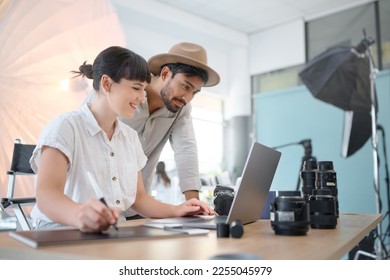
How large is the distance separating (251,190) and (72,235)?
41cm

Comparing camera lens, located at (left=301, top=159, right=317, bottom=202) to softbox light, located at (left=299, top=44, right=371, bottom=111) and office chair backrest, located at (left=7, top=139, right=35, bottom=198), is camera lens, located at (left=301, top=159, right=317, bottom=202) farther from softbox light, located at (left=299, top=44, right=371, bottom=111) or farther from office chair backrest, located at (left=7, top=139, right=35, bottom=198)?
softbox light, located at (left=299, top=44, right=371, bottom=111)

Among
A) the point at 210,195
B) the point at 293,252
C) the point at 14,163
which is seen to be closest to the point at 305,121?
the point at 210,195

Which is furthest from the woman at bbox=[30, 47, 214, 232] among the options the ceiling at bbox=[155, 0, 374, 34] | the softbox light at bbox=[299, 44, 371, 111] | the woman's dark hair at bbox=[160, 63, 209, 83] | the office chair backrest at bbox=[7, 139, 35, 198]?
the ceiling at bbox=[155, 0, 374, 34]

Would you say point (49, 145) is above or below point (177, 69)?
below

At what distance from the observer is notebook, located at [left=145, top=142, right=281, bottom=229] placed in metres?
0.78

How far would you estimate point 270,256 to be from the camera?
20.2 inches

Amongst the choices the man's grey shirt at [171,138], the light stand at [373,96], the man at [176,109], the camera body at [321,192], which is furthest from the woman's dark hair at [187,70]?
the light stand at [373,96]

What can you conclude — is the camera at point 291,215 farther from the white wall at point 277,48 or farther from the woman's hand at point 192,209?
the white wall at point 277,48

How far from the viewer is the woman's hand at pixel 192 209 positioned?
1054 mm

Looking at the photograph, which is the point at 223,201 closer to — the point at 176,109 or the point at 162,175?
the point at 176,109

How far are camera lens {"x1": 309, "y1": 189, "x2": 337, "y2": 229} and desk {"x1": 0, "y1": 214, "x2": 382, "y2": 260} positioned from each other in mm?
183

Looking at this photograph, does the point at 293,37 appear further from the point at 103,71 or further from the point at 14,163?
the point at 103,71

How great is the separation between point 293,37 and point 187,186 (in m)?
3.42
